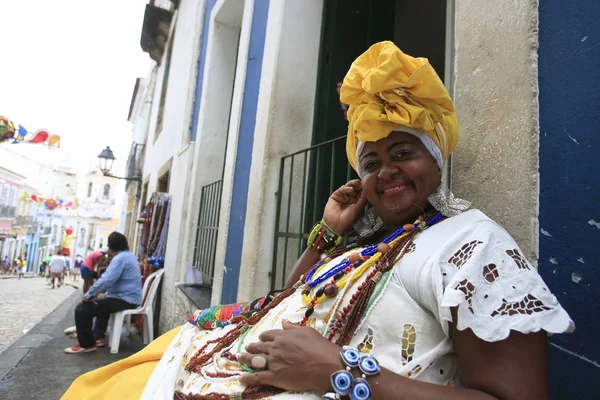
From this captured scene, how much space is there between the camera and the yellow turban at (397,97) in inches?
44.8

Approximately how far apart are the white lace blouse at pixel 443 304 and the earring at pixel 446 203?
51 millimetres

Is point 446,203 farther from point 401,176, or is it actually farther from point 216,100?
point 216,100

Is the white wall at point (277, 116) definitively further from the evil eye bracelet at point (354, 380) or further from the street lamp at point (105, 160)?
the street lamp at point (105, 160)

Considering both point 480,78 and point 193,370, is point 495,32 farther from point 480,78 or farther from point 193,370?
point 193,370

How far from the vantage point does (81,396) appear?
56.9 inches

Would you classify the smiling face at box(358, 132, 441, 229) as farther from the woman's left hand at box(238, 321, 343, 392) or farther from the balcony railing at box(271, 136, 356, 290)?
the balcony railing at box(271, 136, 356, 290)

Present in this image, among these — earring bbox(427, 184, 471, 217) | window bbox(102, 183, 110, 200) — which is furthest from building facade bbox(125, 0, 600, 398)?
window bbox(102, 183, 110, 200)

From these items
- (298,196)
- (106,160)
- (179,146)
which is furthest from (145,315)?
(106,160)

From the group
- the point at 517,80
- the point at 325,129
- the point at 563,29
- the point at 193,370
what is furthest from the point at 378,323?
the point at 325,129

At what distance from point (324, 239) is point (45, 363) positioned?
464cm

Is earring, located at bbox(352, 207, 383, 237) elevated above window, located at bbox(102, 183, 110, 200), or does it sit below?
Result: below

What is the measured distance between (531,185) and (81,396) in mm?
1712

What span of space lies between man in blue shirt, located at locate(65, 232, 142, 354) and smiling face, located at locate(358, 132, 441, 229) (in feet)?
15.5

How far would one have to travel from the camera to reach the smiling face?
47.3 inches
